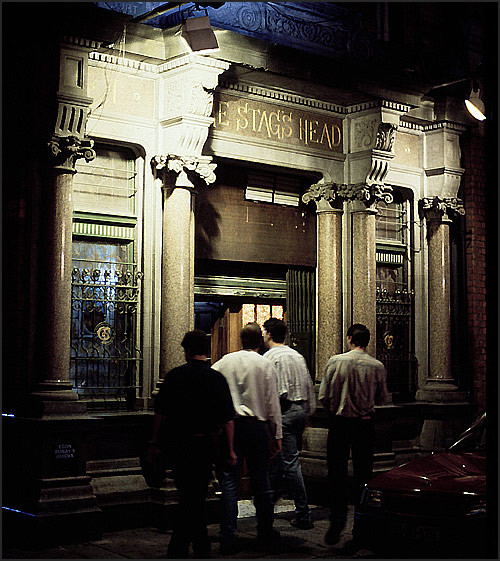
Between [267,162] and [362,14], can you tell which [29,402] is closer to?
[267,162]

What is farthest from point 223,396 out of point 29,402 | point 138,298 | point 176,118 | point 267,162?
point 267,162

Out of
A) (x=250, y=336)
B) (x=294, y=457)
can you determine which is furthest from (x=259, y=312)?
(x=250, y=336)

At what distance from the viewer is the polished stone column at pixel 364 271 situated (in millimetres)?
10961

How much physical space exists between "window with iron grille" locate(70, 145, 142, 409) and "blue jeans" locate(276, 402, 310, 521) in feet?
6.11

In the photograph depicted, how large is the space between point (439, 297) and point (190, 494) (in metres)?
6.71

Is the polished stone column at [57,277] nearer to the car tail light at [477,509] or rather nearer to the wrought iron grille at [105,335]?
the wrought iron grille at [105,335]

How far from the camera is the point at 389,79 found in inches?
424

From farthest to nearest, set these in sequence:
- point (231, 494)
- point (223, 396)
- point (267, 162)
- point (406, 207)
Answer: point (406, 207) → point (267, 162) → point (231, 494) → point (223, 396)

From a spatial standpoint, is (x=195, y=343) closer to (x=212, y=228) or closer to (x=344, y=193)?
(x=212, y=228)

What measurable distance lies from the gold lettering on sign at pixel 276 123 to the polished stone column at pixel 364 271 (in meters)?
0.96

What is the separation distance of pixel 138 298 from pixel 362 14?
5.31 m

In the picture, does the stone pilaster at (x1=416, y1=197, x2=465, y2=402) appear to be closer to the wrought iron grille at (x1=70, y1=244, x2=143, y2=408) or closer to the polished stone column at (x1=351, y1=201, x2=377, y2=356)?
the polished stone column at (x1=351, y1=201, x2=377, y2=356)

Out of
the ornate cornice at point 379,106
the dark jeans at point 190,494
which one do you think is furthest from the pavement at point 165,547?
the ornate cornice at point 379,106

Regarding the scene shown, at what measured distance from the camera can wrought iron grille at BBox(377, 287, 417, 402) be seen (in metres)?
11.7
